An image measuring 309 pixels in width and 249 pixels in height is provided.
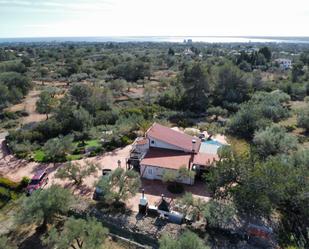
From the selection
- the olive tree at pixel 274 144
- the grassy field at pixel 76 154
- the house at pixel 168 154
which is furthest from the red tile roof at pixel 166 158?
the grassy field at pixel 76 154

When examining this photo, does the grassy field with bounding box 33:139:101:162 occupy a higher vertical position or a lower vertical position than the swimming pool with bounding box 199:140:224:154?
lower

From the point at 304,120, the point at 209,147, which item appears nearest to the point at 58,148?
the point at 209,147

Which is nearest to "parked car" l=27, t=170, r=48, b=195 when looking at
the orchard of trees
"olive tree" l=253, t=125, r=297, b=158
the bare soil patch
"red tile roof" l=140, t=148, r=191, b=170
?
the orchard of trees

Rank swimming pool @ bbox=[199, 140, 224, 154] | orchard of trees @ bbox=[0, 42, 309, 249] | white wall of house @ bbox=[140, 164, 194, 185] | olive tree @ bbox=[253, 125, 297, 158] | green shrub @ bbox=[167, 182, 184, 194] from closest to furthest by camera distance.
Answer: orchard of trees @ bbox=[0, 42, 309, 249]
green shrub @ bbox=[167, 182, 184, 194]
white wall of house @ bbox=[140, 164, 194, 185]
olive tree @ bbox=[253, 125, 297, 158]
swimming pool @ bbox=[199, 140, 224, 154]

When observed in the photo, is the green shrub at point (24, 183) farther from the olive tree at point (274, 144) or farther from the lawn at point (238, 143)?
the lawn at point (238, 143)

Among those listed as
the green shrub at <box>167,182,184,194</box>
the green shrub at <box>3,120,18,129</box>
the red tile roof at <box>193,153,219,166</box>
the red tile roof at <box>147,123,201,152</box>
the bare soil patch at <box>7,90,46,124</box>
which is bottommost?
the bare soil patch at <box>7,90,46,124</box>

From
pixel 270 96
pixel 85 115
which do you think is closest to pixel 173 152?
pixel 85 115

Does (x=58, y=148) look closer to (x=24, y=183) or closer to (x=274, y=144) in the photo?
(x=24, y=183)

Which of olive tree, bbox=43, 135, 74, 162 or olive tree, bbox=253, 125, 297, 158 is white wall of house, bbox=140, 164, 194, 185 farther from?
olive tree, bbox=43, 135, 74, 162

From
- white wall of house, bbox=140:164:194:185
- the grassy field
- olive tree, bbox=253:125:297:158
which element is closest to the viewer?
white wall of house, bbox=140:164:194:185
